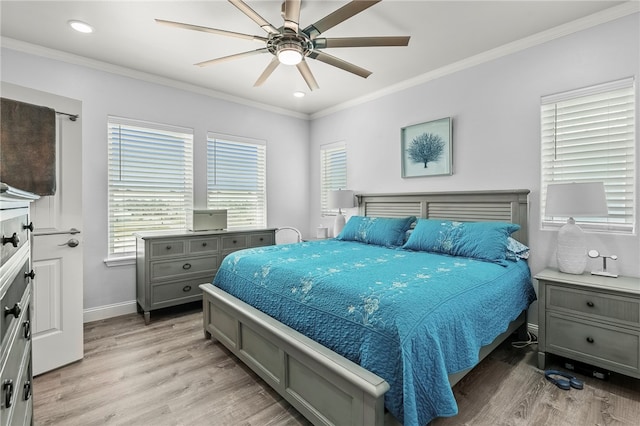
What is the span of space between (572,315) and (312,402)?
1904 mm

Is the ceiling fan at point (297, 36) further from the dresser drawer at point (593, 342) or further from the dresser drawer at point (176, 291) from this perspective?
the dresser drawer at point (176, 291)

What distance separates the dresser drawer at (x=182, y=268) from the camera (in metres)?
3.22

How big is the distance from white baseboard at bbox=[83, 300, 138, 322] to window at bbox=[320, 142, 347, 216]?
278 cm

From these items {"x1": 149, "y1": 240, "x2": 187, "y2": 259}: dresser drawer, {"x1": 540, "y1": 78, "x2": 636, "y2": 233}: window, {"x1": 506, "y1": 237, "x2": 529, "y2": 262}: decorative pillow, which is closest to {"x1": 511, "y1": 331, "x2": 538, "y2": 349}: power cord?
{"x1": 506, "y1": 237, "x2": 529, "y2": 262}: decorative pillow

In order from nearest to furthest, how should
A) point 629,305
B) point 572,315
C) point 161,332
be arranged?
1. point 629,305
2. point 572,315
3. point 161,332

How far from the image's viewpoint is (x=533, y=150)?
2793 millimetres

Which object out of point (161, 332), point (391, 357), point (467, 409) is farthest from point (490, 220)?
point (161, 332)

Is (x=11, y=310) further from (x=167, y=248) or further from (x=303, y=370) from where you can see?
(x=167, y=248)

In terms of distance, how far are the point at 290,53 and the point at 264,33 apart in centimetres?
80

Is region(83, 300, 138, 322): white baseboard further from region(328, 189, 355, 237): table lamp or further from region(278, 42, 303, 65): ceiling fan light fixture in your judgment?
region(278, 42, 303, 65): ceiling fan light fixture

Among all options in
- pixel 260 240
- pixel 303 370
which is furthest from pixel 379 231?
pixel 303 370

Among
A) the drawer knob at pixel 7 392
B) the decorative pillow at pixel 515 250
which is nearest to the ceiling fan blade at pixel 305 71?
the decorative pillow at pixel 515 250

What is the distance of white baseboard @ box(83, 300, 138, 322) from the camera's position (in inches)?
127

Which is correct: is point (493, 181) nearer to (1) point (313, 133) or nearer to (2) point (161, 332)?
(1) point (313, 133)
